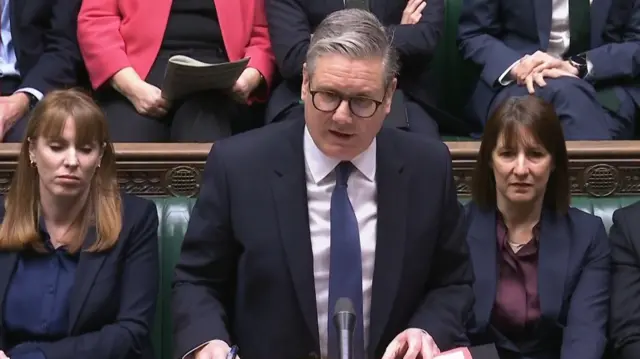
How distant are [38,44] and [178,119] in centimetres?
47

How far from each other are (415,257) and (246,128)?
3.55 ft

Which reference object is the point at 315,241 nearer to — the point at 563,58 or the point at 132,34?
the point at 132,34

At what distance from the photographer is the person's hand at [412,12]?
8.57ft

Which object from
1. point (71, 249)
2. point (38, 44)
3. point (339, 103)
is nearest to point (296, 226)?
point (339, 103)

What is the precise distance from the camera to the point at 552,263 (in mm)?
1983

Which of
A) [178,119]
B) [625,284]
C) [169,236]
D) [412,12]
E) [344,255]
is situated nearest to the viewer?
[344,255]

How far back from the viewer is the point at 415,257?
1.57 metres

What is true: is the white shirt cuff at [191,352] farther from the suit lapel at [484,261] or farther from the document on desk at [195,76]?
the document on desk at [195,76]

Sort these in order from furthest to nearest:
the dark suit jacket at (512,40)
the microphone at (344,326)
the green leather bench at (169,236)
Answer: the dark suit jacket at (512,40)
the green leather bench at (169,236)
the microphone at (344,326)

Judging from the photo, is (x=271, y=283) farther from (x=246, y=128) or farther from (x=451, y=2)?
(x=451, y=2)

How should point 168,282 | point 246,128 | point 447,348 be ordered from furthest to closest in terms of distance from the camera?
point 246,128 < point 168,282 < point 447,348

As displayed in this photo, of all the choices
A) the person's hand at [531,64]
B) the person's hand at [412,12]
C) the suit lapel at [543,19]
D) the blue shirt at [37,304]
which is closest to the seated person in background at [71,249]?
the blue shirt at [37,304]

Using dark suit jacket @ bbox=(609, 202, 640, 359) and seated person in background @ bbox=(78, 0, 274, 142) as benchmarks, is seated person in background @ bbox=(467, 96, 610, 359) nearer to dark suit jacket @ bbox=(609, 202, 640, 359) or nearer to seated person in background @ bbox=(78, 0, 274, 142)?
dark suit jacket @ bbox=(609, 202, 640, 359)

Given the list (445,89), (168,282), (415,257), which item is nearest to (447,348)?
(415,257)
